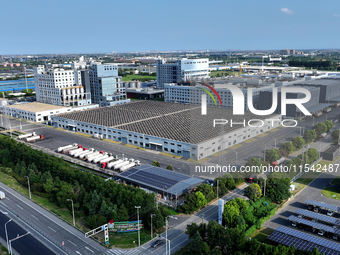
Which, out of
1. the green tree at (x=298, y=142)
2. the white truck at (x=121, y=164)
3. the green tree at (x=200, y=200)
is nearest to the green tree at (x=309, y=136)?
the green tree at (x=298, y=142)

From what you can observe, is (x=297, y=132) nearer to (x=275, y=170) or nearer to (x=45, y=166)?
(x=275, y=170)

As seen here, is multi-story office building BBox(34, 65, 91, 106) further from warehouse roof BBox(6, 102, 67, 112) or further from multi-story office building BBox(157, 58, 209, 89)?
multi-story office building BBox(157, 58, 209, 89)

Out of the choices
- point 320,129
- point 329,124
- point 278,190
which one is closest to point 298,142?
point 320,129

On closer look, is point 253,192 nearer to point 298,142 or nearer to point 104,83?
point 298,142

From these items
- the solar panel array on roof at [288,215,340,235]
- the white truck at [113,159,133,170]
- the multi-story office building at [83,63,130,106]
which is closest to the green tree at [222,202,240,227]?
the solar panel array on roof at [288,215,340,235]

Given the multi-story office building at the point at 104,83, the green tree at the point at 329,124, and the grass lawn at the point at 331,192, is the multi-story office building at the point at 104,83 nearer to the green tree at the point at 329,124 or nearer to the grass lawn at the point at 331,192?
the green tree at the point at 329,124
